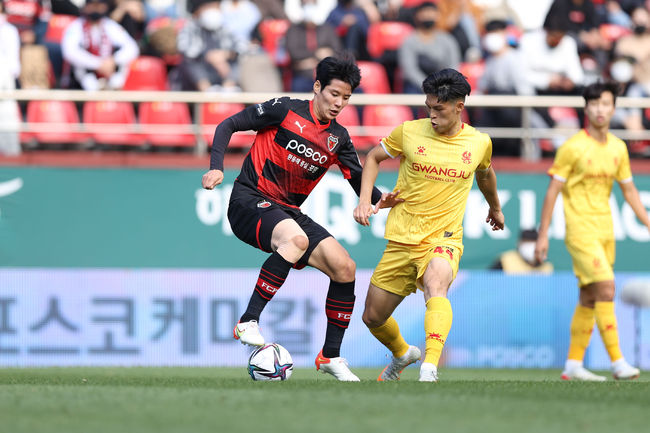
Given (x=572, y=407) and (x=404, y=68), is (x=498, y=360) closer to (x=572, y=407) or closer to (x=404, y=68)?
(x=404, y=68)

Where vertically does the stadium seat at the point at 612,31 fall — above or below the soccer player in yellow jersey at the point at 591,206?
above

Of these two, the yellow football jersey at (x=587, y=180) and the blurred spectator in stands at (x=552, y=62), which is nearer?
the yellow football jersey at (x=587, y=180)

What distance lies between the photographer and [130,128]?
41.8ft

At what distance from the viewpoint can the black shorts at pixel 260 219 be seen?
7188mm

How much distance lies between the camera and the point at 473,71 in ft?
47.2

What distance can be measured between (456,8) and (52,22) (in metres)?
5.72

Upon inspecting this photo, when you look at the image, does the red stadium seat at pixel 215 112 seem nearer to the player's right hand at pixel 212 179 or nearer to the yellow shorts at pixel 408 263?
the yellow shorts at pixel 408 263

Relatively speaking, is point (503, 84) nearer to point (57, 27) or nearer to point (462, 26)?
point (462, 26)

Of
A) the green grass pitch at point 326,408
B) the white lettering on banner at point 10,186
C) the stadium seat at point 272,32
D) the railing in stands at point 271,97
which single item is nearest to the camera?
the green grass pitch at point 326,408

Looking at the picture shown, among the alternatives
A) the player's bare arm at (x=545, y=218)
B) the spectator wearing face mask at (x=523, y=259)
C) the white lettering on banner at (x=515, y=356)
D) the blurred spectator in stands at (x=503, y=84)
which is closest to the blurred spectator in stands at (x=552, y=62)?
the blurred spectator in stands at (x=503, y=84)

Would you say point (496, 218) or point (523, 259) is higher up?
point (496, 218)

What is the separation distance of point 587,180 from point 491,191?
1.84 m

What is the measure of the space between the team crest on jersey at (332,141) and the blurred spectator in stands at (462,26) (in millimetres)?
7694

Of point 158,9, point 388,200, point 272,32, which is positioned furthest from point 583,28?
point 388,200
